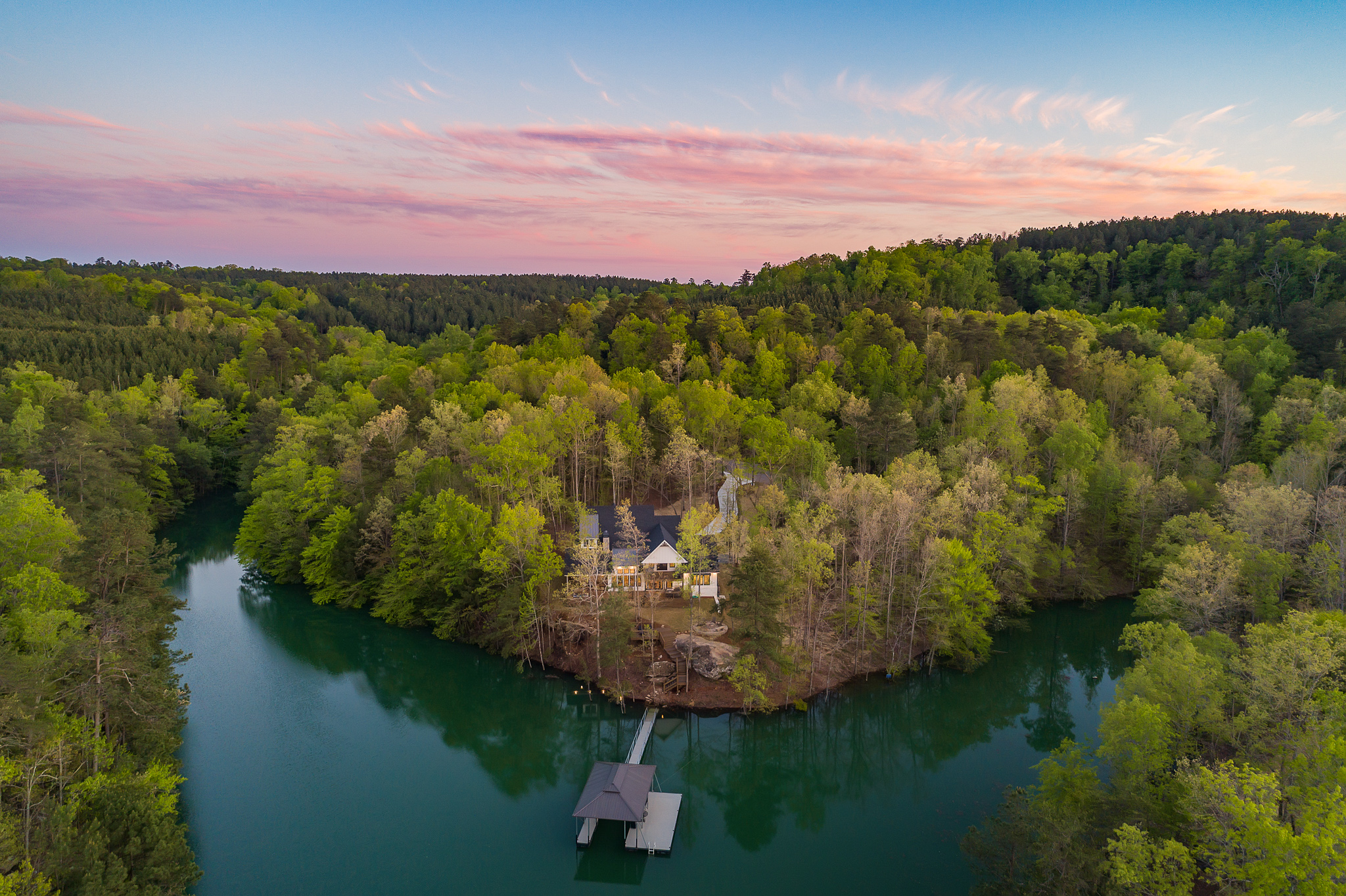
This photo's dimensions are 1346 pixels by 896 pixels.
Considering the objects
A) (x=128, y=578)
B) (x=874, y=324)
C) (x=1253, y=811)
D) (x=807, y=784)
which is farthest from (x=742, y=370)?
(x=1253, y=811)

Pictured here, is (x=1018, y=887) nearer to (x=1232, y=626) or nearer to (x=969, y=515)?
(x=1232, y=626)

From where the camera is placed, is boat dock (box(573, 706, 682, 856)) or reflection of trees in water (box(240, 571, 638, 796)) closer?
boat dock (box(573, 706, 682, 856))

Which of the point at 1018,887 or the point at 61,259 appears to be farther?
the point at 61,259

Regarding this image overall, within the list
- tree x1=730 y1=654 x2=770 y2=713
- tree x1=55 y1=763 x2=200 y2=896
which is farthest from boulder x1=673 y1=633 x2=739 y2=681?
tree x1=55 y1=763 x2=200 y2=896

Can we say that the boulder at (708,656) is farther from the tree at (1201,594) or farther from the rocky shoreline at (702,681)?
the tree at (1201,594)

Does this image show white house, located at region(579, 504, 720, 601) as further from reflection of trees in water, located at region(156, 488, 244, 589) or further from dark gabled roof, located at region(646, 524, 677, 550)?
reflection of trees in water, located at region(156, 488, 244, 589)

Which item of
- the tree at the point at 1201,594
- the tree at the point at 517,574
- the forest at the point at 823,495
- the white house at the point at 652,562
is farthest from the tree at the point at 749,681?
the tree at the point at 1201,594
